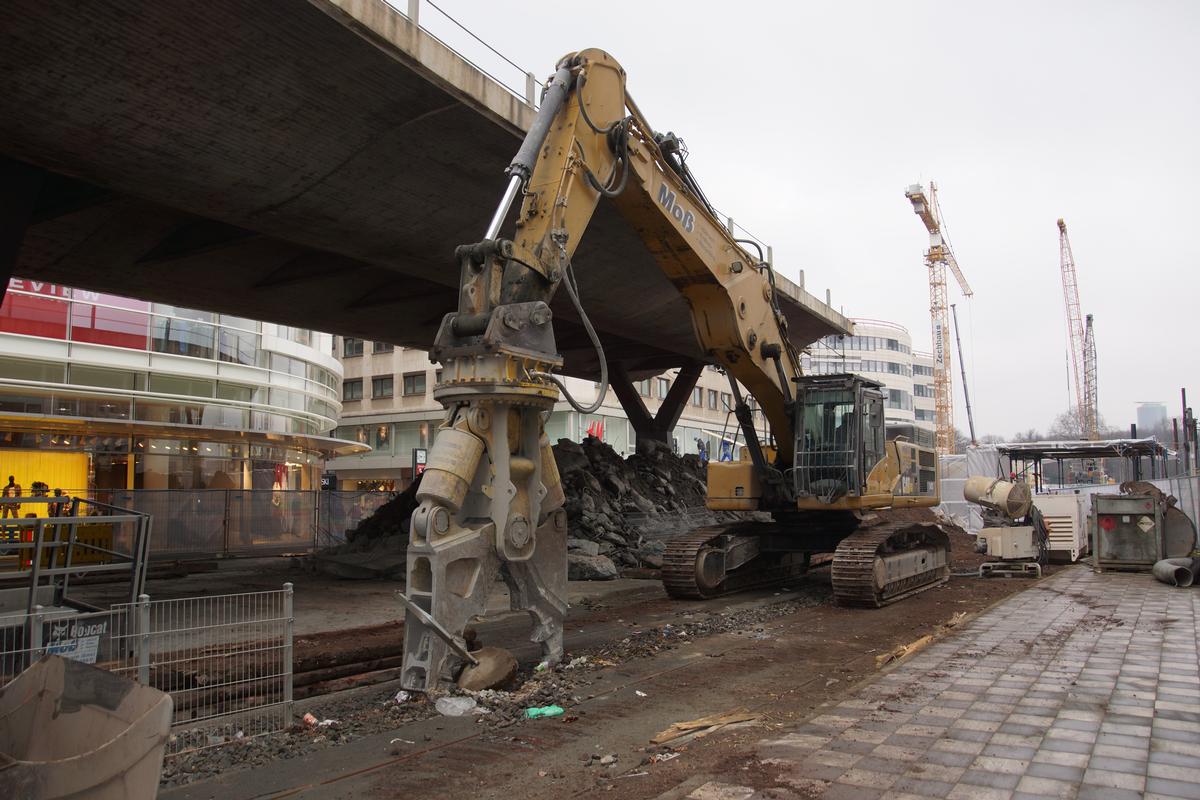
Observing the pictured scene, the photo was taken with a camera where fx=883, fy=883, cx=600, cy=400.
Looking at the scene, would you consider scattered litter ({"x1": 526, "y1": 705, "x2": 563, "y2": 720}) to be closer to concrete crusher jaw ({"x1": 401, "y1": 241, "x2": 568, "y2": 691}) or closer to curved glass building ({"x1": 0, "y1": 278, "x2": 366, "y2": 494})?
concrete crusher jaw ({"x1": 401, "y1": 241, "x2": 568, "y2": 691})

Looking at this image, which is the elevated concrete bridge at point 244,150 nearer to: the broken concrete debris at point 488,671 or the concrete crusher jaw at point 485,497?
the concrete crusher jaw at point 485,497

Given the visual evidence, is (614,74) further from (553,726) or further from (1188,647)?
(1188,647)

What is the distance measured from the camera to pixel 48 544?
8359 mm

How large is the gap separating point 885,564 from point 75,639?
10707 mm

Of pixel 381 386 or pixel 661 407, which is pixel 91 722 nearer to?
pixel 661 407

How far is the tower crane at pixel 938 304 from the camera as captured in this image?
92125mm

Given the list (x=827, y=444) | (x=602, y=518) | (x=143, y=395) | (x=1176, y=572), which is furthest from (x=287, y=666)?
(x=143, y=395)

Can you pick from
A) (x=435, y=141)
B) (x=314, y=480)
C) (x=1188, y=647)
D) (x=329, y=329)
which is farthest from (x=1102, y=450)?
(x=314, y=480)

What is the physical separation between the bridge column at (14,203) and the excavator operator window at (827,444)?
11566mm

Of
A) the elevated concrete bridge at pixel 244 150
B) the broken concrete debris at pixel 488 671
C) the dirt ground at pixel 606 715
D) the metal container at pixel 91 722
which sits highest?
the elevated concrete bridge at pixel 244 150

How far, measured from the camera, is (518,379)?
7.85m

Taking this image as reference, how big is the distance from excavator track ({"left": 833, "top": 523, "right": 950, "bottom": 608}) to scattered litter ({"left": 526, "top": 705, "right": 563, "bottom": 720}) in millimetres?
6934

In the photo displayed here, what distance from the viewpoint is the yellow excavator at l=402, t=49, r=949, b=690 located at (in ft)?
24.3

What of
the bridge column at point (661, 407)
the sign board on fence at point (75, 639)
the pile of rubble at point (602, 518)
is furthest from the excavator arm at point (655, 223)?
the bridge column at point (661, 407)
